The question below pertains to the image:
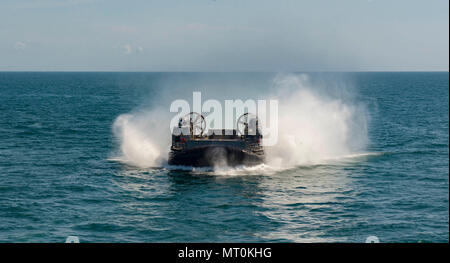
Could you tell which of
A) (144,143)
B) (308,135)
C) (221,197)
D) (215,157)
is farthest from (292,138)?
(221,197)

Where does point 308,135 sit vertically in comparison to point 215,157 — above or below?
above

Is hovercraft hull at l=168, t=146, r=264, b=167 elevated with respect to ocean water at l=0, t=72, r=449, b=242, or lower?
elevated

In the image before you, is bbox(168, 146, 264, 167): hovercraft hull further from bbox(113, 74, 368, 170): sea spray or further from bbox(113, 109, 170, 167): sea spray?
bbox(113, 109, 170, 167): sea spray

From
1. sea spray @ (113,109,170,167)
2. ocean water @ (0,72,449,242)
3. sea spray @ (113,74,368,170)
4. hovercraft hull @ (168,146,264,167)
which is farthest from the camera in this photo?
sea spray @ (113,74,368,170)

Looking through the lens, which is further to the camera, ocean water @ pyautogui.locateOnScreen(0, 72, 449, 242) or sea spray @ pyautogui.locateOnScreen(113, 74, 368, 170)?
sea spray @ pyautogui.locateOnScreen(113, 74, 368, 170)

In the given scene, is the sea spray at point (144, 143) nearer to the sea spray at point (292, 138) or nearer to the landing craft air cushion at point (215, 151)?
the sea spray at point (292, 138)

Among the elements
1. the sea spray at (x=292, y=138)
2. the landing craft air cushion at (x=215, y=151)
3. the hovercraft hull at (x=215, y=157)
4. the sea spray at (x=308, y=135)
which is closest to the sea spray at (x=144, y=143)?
the sea spray at (x=292, y=138)

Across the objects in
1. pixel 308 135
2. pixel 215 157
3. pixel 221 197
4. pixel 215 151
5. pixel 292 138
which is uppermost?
pixel 308 135

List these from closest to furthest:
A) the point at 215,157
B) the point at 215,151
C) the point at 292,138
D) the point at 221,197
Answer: the point at 221,197
the point at 215,151
the point at 215,157
the point at 292,138

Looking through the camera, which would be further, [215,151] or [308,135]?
[308,135]

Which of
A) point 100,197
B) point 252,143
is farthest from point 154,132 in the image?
point 100,197

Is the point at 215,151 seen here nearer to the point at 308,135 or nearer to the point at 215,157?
the point at 215,157

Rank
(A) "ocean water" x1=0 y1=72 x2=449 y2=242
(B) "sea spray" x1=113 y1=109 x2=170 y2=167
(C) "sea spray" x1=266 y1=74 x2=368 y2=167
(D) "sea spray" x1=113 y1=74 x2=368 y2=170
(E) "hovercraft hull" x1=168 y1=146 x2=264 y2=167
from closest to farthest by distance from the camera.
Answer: (A) "ocean water" x1=0 y1=72 x2=449 y2=242 < (E) "hovercraft hull" x1=168 y1=146 x2=264 y2=167 < (B) "sea spray" x1=113 y1=109 x2=170 y2=167 < (D) "sea spray" x1=113 y1=74 x2=368 y2=170 < (C) "sea spray" x1=266 y1=74 x2=368 y2=167

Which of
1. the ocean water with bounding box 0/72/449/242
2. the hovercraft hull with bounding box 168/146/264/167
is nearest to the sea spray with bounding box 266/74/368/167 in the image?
the ocean water with bounding box 0/72/449/242
